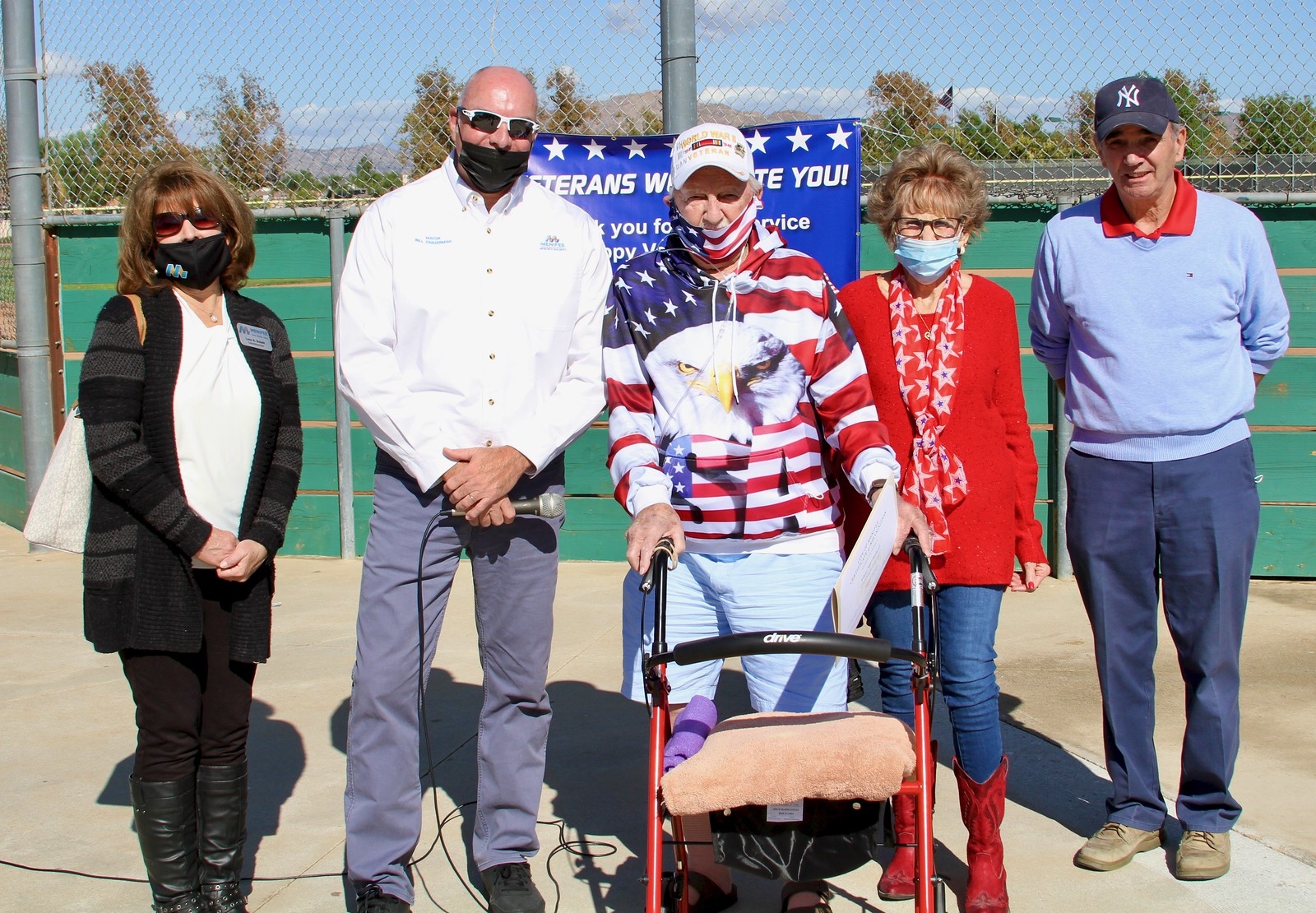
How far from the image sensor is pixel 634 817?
12.4ft

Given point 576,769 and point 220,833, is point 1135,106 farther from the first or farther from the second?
point 220,833

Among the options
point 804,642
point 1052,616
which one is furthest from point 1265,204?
point 804,642

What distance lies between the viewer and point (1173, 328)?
3.28 metres

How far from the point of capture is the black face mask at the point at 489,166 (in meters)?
3.18

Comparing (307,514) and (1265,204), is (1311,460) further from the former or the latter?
(307,514)

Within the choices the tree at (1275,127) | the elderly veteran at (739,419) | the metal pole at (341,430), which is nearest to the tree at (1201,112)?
the tree at (1275,127)

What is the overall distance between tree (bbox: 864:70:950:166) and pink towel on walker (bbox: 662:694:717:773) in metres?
4.13

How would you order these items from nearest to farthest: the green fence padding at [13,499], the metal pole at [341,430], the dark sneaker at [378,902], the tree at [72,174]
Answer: the dark sneaker at [378,902] → the metal pole at [341,430] → the tree at [72,174] → the green fence padding at [13,499]

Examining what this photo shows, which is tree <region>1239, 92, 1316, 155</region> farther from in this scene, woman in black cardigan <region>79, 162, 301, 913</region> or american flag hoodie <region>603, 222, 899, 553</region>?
woman in black cardigan <region>79, 162, 301, 913</region>

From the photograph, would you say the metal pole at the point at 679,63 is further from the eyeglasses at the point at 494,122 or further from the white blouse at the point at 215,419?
the white blouse at the point at 215,419

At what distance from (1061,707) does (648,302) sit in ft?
8.66

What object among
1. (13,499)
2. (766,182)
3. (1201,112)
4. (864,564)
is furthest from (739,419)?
(13,499)

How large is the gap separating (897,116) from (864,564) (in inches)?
171

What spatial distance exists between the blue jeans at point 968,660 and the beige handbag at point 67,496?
205cm
